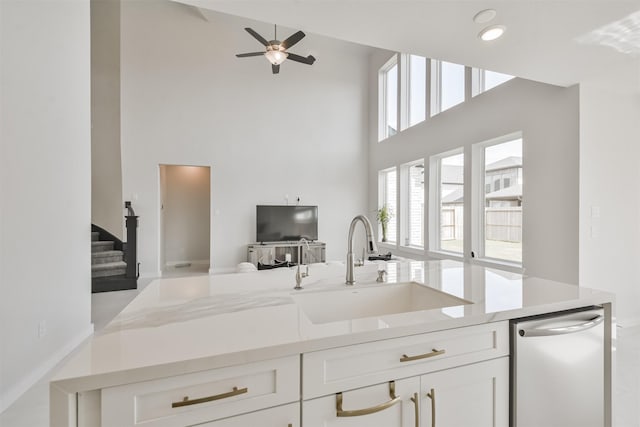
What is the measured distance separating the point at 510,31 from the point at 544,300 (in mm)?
1859

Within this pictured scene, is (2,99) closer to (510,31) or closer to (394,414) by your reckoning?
(394,414)

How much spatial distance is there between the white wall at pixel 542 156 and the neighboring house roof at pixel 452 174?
0.31 meters

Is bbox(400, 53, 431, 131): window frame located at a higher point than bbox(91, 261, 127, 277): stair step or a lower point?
higher

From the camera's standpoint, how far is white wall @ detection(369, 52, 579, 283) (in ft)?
10.1

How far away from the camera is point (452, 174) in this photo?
4.98 m

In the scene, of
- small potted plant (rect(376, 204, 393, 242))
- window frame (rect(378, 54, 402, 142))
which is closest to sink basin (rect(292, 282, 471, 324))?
small potted plant (rect(376, 204, 393, 242))

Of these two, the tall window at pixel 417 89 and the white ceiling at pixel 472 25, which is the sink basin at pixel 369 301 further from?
the tall window at pixel 417 89

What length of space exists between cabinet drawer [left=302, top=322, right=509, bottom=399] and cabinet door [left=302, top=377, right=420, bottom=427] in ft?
0.08

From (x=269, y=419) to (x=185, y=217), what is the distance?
7462 mm

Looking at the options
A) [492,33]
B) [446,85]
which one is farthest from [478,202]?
[492,33]

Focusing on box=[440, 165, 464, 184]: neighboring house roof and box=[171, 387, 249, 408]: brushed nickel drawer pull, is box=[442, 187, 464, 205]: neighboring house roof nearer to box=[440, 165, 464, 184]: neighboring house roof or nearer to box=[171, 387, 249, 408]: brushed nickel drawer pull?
box=[440, 165, 464, 184]: neighboring house roof

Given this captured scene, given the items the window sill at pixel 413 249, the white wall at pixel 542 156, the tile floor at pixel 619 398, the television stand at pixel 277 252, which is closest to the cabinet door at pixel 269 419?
the tile floor at pixel 619 398

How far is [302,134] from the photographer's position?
23.6ft

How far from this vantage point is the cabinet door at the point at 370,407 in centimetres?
91
